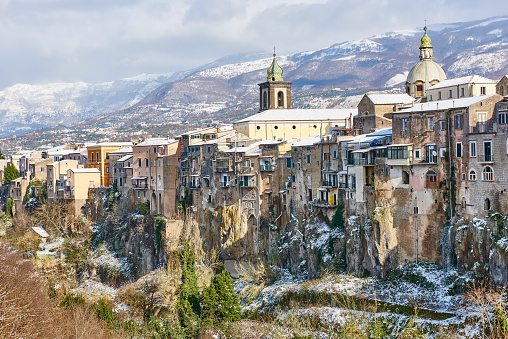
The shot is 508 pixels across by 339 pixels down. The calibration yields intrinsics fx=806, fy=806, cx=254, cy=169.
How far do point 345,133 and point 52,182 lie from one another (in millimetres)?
55468

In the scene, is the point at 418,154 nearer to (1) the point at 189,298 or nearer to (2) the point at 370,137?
(2) the point at 370,137

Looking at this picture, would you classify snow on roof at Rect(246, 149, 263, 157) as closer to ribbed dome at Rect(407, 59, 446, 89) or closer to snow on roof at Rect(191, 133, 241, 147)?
snow on roof at Rect(191, 133, 241, 147)

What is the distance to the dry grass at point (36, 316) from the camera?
166ft

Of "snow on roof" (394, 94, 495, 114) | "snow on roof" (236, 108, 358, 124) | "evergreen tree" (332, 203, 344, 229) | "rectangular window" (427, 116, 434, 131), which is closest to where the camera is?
"snow on roof" (394, 94, 495, 114)

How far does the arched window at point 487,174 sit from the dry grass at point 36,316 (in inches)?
1283

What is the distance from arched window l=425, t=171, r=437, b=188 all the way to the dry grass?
96.0ft

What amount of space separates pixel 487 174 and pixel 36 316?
36801mm

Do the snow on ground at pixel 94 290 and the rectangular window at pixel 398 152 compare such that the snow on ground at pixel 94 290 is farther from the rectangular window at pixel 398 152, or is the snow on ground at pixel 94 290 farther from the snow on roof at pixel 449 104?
the snow on roof at pixel 449 104

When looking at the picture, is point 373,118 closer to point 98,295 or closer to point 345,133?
point 345,133

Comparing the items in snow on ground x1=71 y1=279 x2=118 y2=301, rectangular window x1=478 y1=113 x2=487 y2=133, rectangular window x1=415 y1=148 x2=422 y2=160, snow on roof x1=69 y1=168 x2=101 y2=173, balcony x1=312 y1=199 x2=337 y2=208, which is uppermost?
rectangular window x1=478 y1=113 x2=487 y2=133

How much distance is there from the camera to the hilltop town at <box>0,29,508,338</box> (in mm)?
66000

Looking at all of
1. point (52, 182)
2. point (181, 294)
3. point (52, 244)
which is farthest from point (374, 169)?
point (52, 182)

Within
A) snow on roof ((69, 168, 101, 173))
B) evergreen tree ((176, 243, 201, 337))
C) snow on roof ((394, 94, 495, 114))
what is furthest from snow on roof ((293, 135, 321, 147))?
snow on roof ((69, 168, 101, 173))

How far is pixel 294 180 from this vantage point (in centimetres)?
8738
